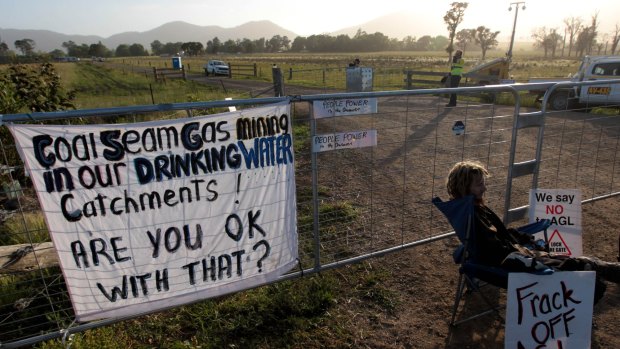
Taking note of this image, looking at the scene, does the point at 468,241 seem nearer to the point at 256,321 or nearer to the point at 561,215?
the point at 561,215

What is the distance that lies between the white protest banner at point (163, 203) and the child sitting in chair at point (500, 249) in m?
1.28

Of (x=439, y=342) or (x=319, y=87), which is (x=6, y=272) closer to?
(x=439, y=342)

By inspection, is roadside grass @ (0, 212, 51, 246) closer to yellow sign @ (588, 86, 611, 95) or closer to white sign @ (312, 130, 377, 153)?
white sign @ (312, 130, 377, 153)

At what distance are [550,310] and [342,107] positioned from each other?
6.53ft

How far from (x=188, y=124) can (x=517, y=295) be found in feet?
7.83

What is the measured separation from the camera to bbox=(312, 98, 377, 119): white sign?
3.00 meters

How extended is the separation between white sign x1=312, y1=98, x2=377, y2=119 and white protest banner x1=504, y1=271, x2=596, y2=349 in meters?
1.62

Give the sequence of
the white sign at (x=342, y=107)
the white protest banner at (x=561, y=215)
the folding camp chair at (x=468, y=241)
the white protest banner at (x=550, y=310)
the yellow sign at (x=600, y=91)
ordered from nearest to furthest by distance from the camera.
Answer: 1. the white protest banner at (x=550, y=310)
2. the folding camp chair at (x=468, y=241)
3. the white sign at (x=342, y=107)
4. the white protest banner at (x=561, y=215)
5. the yellow sign at (x=600, y=91)

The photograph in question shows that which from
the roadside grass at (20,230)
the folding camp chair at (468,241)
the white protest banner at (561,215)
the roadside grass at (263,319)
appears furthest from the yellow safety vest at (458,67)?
the roadside grass at (20,230)

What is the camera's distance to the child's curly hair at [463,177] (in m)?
2.91

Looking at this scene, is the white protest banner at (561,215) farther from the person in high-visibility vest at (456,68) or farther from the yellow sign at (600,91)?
the person in high-visibility vest at (456,68)

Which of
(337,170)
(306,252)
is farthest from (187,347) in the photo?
(337,170)

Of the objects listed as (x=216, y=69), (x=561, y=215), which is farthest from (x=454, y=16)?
(x=561, y=215)

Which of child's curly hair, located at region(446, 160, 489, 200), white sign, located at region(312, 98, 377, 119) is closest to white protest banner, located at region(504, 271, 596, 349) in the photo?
child's curly hair, located at region(446, 160, 489, 200)
